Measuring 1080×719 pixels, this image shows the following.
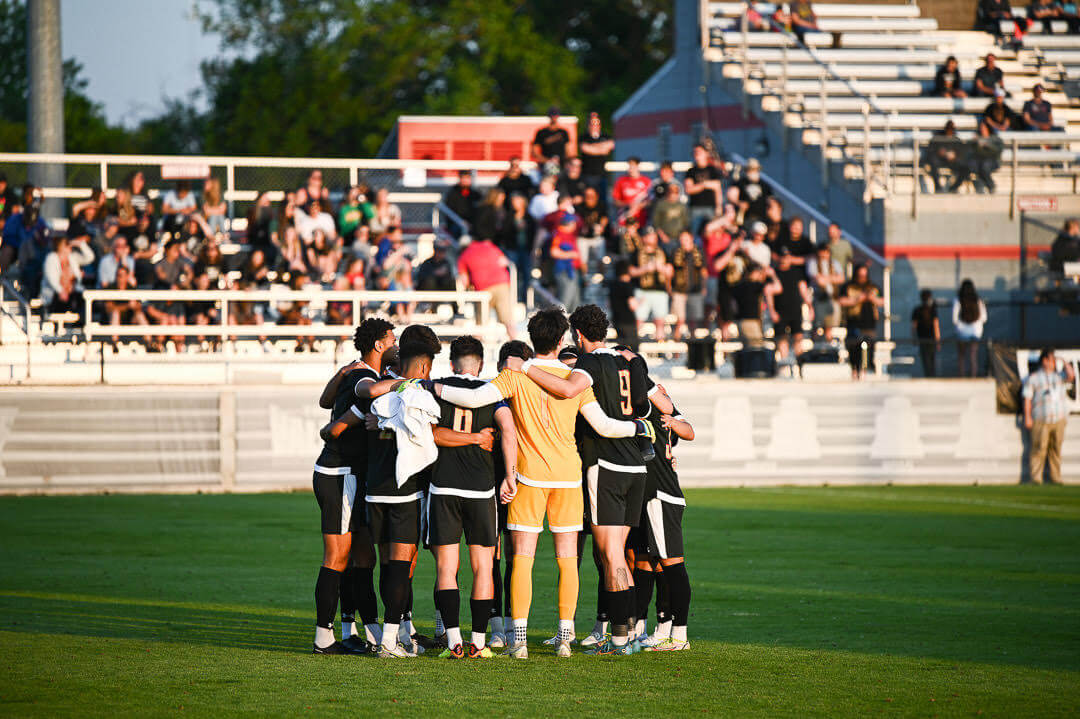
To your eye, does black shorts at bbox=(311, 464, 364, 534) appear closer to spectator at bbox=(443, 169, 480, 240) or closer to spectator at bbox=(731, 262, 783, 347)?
spectator at bbox=(731, 262, 783, 347)

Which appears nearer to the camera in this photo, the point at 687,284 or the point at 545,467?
the point at 545,467

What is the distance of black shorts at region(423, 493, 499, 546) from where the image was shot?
27.5 ft

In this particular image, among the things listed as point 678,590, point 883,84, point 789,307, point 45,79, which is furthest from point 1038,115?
point 678,590

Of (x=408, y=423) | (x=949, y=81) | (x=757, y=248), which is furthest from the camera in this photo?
(x=949, y=81)

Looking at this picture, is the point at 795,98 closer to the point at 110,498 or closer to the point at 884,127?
the point at 884,127

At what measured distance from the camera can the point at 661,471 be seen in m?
8.91

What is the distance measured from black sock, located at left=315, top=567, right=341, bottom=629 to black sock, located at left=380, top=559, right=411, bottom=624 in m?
0.30

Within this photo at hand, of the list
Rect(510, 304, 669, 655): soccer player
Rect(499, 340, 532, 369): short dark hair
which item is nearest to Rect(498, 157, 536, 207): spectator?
Rect(499, 340, 532, 369): short dark hair

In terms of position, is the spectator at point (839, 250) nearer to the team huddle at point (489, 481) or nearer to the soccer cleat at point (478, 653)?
the team huddle at point (489, 481)

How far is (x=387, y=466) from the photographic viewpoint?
333 inches

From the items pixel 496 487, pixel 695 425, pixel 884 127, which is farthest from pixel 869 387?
pixel 496 487

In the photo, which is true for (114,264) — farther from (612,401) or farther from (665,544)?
(665,544)

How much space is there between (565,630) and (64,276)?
45.9 feet

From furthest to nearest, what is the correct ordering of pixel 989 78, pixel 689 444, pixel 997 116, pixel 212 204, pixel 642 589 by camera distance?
pixel 989 78 < pixel 997 116 < pixel 212 204 < pixel 689 444 < pixel 642 589
